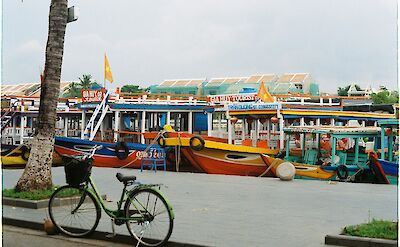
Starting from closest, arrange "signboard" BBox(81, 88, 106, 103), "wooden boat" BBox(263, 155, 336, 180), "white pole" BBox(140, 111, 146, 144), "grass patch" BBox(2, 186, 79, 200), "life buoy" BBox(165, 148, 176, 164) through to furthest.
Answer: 1. "grass patch" BBox(2, 186, 79, 200)
2. "wooden boat" BBox(263, 155, 336, 180)
3. "life buoy" BBox(165, 148, 176, 164)
4. "white pole" BBox(140, 111, 146, 144)
5. "signboard" BBox(81, 88, 106, 103)

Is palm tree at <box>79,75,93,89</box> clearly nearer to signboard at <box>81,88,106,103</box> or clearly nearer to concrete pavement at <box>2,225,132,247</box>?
signboard at <box>81,88,106,103</box>

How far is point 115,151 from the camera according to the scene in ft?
49.1

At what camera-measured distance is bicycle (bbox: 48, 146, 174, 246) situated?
5223mm

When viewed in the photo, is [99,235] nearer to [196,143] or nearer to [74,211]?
[74,211]

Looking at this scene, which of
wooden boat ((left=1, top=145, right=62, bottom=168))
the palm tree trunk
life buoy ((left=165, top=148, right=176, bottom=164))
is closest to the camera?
the palm tree trunk

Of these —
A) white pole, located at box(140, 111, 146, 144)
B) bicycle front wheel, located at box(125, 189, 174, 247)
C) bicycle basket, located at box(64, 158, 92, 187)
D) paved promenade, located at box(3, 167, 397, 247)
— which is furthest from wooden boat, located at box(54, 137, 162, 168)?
bicycle front wheel, located at box(125, 189, 174, 247)

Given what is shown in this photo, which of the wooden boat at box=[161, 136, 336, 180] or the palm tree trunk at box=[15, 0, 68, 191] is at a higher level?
the palm tree trunk at box=[15, 0, 68, 191]

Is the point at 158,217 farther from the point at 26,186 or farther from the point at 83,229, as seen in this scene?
the point at 26,186

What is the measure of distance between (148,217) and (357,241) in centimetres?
216

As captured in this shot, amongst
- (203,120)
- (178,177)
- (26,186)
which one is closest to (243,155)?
(178,177)

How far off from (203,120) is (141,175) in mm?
7474

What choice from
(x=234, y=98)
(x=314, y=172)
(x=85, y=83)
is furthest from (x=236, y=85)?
(x=85, y=83)

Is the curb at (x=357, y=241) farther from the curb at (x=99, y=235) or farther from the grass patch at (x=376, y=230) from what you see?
the curb at (x=99, y=235)

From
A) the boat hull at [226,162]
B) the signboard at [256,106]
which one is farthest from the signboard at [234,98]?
the boat hull at [226,162]
